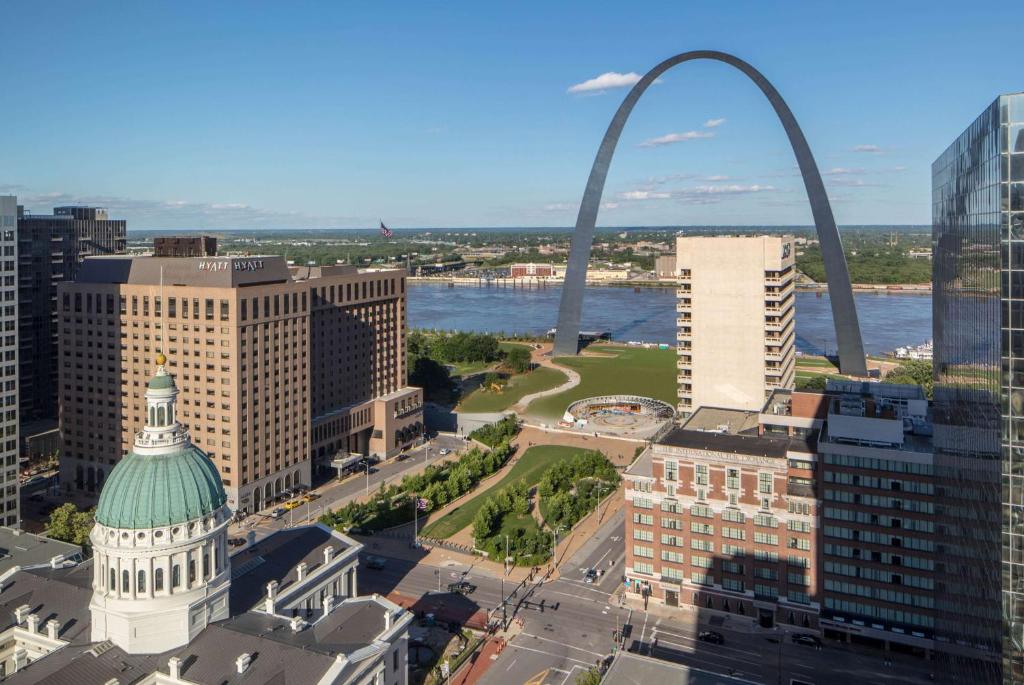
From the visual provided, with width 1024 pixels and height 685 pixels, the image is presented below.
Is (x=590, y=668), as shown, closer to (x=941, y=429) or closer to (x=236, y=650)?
(x=236, y=650)

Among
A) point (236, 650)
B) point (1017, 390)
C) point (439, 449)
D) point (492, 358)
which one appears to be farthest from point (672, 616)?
point (492, 358)

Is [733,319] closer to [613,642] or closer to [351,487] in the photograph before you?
[351,487]

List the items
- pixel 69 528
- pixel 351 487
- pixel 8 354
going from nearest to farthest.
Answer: pixel 69 528 < pixel 8 354 < pixel 351 487

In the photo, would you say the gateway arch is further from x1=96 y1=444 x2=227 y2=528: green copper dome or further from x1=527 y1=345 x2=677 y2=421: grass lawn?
x1=96 y1=444 x2=227 y2=528: green copper dome

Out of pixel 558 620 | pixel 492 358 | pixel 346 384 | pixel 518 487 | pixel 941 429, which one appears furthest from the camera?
pixel 492 358

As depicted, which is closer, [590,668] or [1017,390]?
[1017,390]

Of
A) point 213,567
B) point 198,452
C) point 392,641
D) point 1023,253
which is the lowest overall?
point 392,641

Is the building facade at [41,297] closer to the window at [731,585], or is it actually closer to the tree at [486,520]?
the tree at [486,520]

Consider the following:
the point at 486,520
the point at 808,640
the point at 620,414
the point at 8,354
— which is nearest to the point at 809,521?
the point at 808,640
